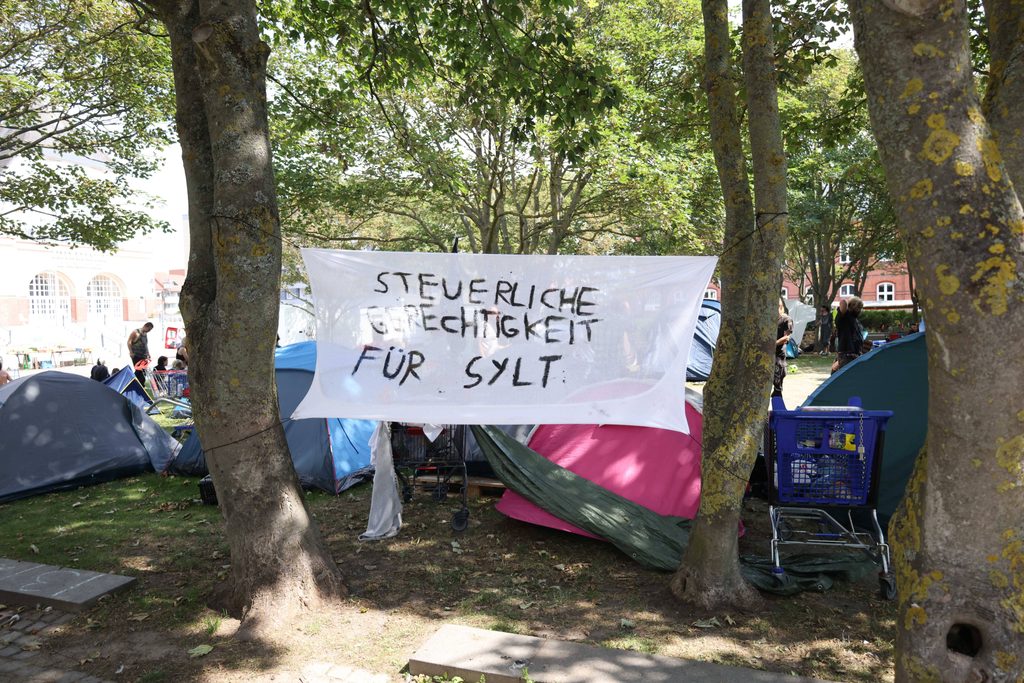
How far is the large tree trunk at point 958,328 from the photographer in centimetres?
Result: 234

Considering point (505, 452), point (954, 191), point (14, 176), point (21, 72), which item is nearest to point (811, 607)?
point (505, 452)

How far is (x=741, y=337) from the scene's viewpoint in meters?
4.54

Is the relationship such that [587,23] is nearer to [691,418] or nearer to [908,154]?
[691,418]

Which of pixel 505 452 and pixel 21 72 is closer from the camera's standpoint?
pixel 505 452

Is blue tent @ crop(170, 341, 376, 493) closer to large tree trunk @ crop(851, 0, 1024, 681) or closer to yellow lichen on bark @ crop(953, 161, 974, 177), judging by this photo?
large tree trunk @ crop(851, 0, 1024, 681)

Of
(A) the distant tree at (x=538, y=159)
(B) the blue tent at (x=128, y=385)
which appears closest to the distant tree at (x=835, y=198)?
(A) the distant tree at (x=538, y=159)

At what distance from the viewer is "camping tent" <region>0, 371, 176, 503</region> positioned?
786 centimetres

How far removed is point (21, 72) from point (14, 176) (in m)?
2.13

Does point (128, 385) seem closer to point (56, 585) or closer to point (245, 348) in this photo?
point (56, 585)

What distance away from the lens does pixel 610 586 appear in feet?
15.7

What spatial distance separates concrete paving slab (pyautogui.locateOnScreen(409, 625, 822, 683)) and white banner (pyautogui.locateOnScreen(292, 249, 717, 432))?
4.09ft

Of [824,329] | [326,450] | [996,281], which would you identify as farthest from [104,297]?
[996,281]

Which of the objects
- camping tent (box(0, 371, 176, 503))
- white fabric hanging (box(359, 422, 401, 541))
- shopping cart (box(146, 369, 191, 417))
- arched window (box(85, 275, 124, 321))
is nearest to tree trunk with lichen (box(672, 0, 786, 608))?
white fabric hanging (box(359, 422, 401, 541))

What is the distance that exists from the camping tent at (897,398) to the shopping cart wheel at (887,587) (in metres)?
1.23
